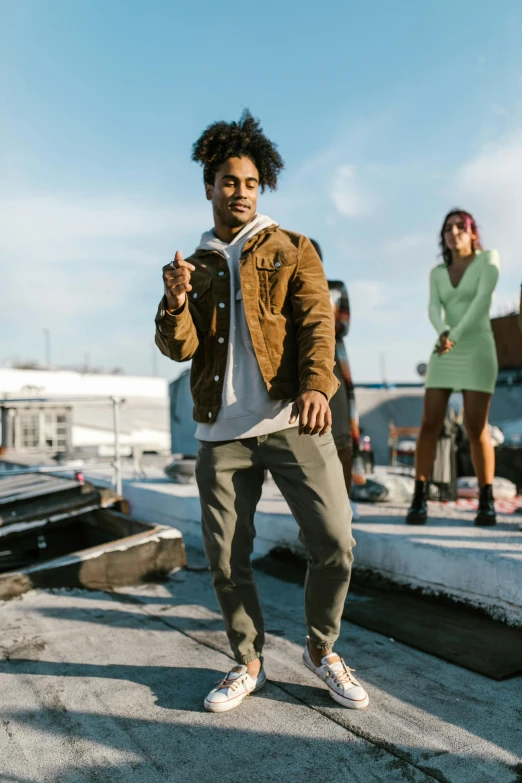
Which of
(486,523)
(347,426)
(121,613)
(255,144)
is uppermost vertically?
(255,144)

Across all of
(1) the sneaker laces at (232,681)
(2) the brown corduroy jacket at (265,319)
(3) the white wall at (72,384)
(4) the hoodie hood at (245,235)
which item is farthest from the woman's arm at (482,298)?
(3) the white wall at (72,384)

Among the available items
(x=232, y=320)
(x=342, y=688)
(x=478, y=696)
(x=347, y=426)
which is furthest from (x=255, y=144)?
(x=478, y=696)

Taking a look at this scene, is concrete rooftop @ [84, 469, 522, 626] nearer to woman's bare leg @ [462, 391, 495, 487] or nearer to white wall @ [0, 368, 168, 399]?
woman's bare leg @ [462, 391, 495, 487]

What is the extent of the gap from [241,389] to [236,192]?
2.62 feet

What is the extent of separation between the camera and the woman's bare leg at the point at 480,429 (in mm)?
3842

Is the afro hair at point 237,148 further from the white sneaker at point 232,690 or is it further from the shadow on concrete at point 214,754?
the shadow on concrete at point 214,754

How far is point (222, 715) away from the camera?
2.18 meters

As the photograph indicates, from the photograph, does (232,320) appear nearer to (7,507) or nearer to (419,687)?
(419,687)

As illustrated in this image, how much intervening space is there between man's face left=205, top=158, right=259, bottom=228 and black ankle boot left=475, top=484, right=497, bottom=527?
97.9 inches

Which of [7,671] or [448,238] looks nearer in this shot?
[7,671]

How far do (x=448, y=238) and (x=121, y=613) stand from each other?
3.08m

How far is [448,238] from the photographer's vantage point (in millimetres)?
3977

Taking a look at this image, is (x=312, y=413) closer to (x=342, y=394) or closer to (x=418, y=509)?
(x=342, y=394)

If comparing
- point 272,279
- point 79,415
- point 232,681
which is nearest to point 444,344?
point 272,279
